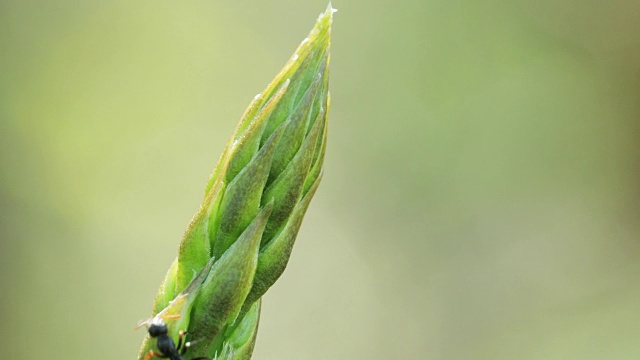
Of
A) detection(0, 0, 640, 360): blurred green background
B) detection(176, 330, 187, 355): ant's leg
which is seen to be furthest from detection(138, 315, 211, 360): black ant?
detection(0, 0, 640, 360): blurred green background

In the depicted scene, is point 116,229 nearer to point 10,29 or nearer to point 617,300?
point 10,29

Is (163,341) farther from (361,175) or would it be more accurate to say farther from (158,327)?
(361,175)

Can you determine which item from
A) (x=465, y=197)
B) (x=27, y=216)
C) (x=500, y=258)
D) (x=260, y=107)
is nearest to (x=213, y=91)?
(x=27, y=216)

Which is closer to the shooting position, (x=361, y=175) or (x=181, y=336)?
(x=181, y=336)

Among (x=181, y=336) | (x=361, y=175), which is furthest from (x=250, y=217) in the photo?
(x=361, y=175)

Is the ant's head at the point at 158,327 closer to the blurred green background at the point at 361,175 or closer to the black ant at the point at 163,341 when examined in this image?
the black ant at the point at 163,341

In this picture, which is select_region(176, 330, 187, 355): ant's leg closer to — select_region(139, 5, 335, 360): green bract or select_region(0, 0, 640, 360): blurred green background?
select_region(139, 5, 335, 360): green bract
